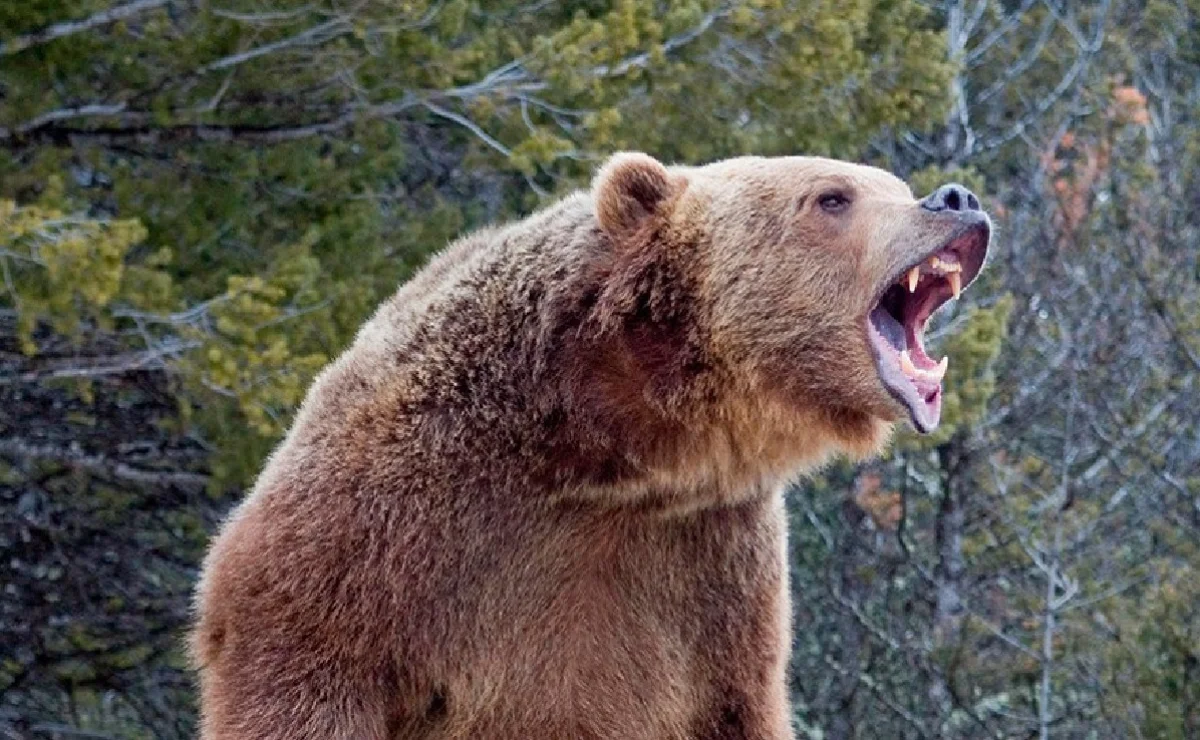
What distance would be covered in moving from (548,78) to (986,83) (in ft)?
26.9

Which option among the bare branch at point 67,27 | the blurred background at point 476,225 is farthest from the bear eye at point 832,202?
the bare branch at point 67,27

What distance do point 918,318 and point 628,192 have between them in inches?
27.3

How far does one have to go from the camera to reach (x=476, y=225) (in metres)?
11.3

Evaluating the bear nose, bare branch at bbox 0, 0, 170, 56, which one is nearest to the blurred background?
bare branch at bbox 0, 0, 170, 56

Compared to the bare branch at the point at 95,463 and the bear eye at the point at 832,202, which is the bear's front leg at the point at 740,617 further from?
the bare branch at the point at 95,463

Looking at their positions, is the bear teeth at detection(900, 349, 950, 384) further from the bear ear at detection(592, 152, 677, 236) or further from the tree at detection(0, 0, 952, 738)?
the tree at detection(0, 0, 952, 738)

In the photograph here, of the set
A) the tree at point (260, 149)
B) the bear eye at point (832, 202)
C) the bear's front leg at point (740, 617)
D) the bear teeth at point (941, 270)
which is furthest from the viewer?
the tree at point (260, 149)

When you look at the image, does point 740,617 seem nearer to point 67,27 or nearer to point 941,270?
point 941,270

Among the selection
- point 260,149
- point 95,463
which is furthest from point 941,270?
point 95,463

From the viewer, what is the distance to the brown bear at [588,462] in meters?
3.99

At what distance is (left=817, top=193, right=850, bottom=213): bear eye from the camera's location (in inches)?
163

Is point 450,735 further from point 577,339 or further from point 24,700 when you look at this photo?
point 24,700

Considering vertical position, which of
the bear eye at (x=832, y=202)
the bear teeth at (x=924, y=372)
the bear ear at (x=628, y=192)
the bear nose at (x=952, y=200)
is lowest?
the bear teeth at (x=924, y=372)

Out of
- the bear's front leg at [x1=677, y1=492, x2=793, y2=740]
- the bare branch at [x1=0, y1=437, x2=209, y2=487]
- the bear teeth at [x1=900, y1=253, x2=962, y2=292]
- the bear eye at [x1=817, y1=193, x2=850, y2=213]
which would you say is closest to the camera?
the bear teeth at [x1=900, y1=253, x2=962, y2=292]
